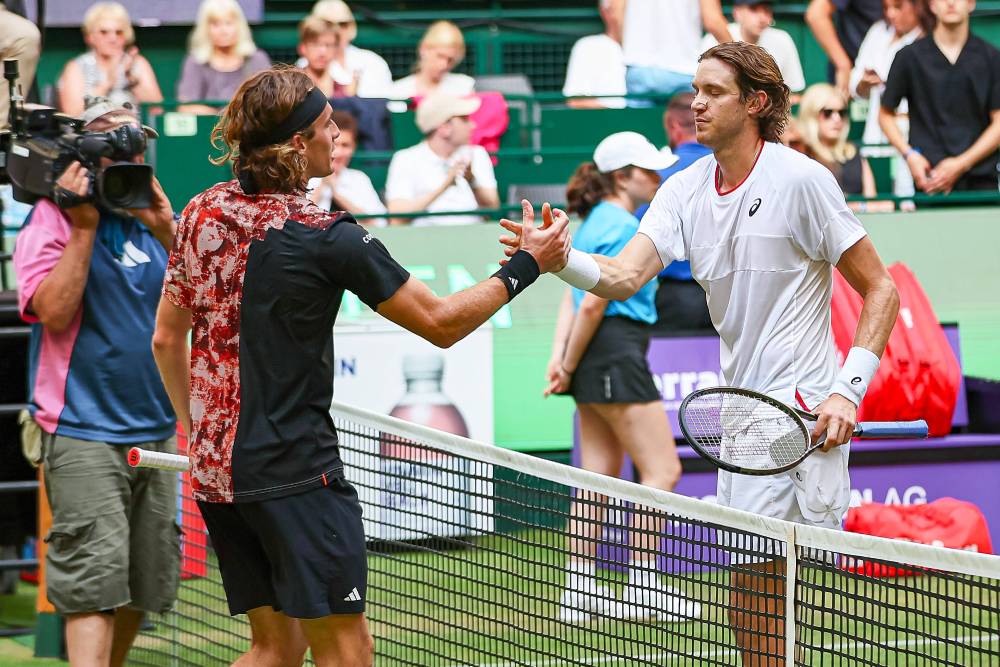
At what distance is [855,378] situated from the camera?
13.8 ft

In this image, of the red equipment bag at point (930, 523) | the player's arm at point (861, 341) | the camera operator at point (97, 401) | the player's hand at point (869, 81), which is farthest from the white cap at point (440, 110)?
the player's arm at point (861, 341)

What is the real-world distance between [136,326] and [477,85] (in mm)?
6917

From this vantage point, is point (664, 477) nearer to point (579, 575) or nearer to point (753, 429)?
point (579, 575)

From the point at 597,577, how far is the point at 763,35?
785 centimetres

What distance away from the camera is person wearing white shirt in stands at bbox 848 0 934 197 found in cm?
1057

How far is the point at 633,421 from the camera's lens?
7.16m

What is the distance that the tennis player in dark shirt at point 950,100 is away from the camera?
10.0 metres

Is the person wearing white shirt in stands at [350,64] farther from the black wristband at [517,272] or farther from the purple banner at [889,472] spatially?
the black wristband at [517,272]

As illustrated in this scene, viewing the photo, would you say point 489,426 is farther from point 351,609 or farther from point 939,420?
point 351,609

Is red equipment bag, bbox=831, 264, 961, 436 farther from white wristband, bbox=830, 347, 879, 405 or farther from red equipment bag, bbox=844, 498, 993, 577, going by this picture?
white wristband, bbox=830, 347, 879, 405

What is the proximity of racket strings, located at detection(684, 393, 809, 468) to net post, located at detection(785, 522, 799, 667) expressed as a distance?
359mm

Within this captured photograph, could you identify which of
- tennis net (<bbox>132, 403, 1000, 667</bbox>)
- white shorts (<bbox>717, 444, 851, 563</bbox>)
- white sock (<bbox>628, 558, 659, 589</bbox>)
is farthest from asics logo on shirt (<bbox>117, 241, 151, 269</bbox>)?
white shorts (<bbox>717, 444, 851, 563</bbox>)

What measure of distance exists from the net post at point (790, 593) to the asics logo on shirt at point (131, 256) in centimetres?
252

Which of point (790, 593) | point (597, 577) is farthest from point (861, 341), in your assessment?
point (597, 577)
